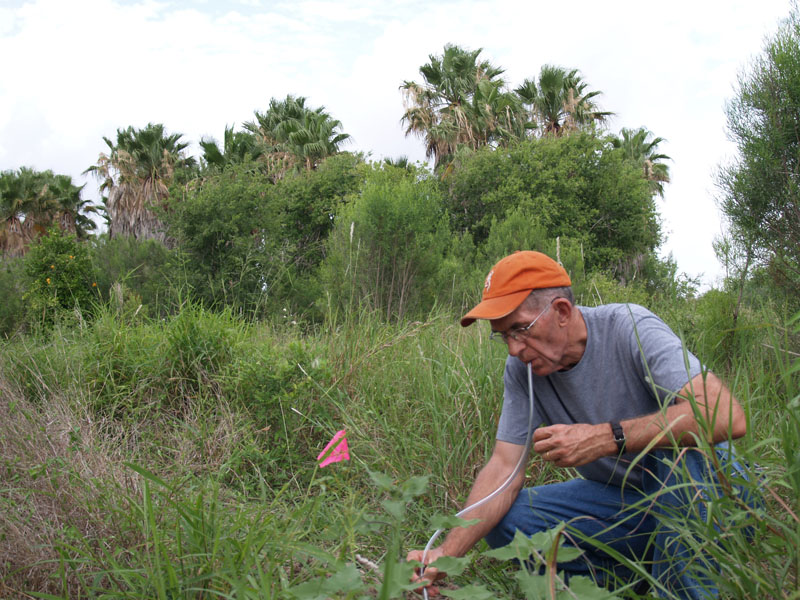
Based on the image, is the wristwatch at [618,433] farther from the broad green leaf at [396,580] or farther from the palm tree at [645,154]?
the palm tree at [645,154]

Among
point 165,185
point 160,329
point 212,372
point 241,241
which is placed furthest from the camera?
point 165,185

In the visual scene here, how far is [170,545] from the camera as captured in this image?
2.02 metres

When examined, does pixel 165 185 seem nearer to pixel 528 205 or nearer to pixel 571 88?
pixel 528 205

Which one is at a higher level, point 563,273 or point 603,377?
point 563,273

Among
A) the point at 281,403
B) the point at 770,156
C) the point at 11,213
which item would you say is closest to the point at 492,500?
the point at 281,403

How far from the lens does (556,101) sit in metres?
26.5

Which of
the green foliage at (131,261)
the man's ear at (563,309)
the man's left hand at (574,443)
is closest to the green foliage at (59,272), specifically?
the green foliage at (131,261)

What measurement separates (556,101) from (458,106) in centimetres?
401

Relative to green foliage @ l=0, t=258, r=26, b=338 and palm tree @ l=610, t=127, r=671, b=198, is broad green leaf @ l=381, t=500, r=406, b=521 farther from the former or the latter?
palm tree @ l=610, t=127, r=671, b=198

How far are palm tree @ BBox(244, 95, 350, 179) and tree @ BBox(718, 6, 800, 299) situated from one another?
18.6 meters

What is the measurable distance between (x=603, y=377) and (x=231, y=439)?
2.32 meters

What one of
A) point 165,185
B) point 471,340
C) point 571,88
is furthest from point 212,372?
point 571,88

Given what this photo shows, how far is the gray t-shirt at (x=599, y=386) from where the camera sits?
232 cm

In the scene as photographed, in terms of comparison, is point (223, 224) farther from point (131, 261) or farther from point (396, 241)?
point (396, 241)
